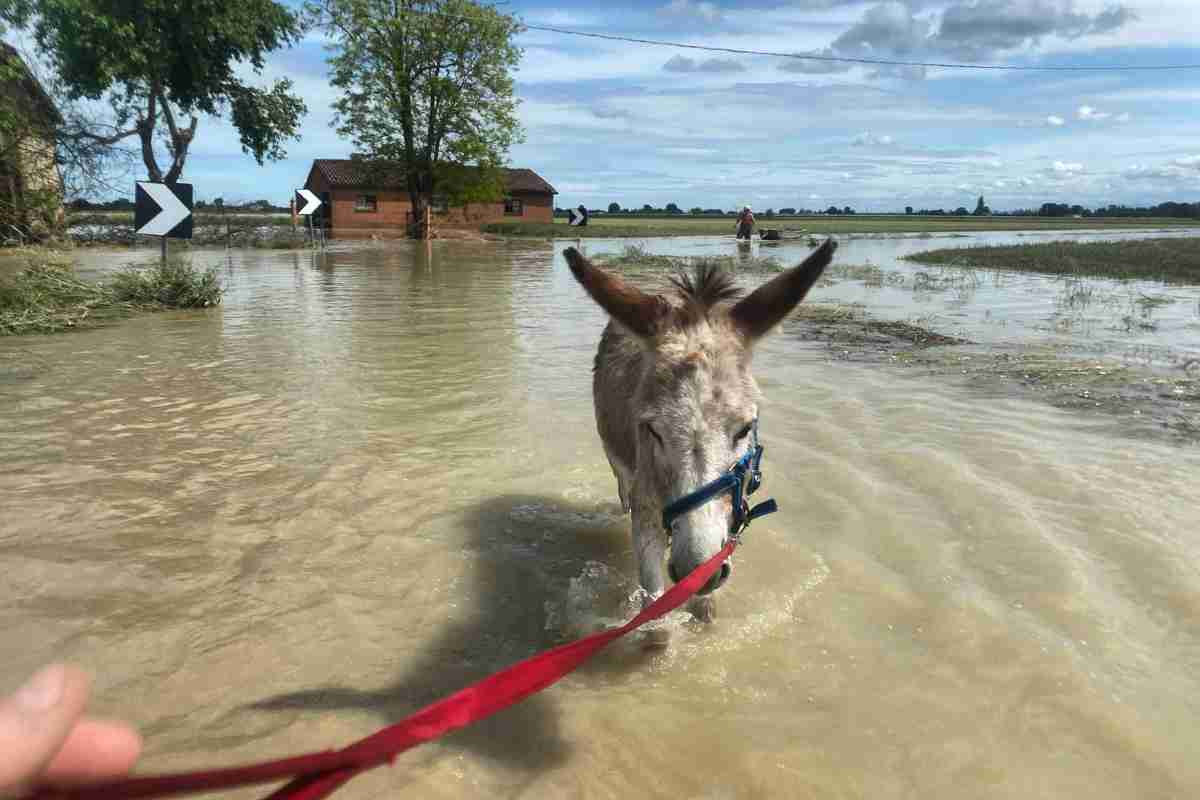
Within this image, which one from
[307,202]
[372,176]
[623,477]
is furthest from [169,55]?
[623,477]

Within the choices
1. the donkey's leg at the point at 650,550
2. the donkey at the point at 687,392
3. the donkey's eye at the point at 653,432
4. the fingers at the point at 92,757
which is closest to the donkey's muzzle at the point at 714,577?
the donkey at the point at 687,392

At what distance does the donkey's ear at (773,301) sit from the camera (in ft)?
12.2

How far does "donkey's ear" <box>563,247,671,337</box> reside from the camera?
12.2 ft

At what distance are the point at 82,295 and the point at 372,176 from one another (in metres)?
46.9

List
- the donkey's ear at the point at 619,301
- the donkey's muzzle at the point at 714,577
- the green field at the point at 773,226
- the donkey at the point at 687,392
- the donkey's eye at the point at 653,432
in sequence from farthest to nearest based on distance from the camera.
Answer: the green field at the point at 773,226 < the donkey's ear at the point at 619,301 < the donkey's eye at the point at 653,432 < the donkey at the point at 687,392 < the donkey's muzzle at the point at 714,577

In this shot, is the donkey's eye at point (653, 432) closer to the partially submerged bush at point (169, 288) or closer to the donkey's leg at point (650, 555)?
the donkey's leg at point (650, 555)

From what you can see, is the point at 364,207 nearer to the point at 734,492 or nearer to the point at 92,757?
the point at 734,492

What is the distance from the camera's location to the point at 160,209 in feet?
50.9

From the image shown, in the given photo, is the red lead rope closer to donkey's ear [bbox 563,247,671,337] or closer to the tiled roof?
donkey's ear [bbox 563,247,671,337]

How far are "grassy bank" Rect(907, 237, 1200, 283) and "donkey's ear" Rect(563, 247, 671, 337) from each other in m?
25.6

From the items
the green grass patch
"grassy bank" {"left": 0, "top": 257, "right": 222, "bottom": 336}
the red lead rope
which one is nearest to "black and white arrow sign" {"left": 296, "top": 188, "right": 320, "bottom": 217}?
the green grass patch

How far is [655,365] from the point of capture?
3602 mm

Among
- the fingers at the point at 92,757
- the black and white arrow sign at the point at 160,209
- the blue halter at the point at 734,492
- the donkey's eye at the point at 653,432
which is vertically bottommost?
the blue halter at the point at 734,492

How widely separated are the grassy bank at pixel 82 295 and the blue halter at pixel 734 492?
13386mm
